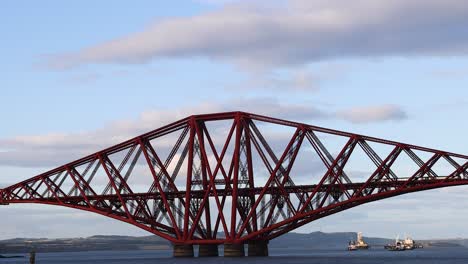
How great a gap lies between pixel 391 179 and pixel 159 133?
107 feet

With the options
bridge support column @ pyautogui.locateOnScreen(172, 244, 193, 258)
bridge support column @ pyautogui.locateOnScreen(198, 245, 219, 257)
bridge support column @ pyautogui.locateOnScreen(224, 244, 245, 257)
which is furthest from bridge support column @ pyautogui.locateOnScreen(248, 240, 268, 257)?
bridge support column @ pyautogui.locateOnScreen(172, 244, 193, 258)

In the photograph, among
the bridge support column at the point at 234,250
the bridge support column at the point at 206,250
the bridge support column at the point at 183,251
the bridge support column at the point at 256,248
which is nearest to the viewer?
the bridge support column at the point at 234,250

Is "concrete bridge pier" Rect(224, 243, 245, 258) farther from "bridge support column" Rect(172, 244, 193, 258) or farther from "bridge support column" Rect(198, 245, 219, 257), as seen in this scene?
"bridge support column" Rect(198, 245, 219, 257)

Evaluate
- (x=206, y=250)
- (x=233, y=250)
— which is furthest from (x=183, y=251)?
(x=233, y=250)

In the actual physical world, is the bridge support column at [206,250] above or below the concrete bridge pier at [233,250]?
above

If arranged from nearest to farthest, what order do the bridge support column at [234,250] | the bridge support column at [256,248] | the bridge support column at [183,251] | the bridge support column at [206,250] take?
1. the bridge support column at [234,250]
2. the bridge support column at [256,248]
3. the bridge support column at [183,251]
4. the bridge support column at [206,250]

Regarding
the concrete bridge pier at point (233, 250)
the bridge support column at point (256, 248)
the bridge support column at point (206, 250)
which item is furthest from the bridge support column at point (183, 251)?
the bridge support column at point (256, 248)

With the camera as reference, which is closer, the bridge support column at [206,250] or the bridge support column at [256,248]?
the bridge support column at [256,248]

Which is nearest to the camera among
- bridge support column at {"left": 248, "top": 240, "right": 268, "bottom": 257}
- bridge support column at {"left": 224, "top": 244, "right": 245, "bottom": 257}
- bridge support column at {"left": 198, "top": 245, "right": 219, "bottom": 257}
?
bridge support column at {"left": 224, "top": 244, "right": 245, "bottom": 257}

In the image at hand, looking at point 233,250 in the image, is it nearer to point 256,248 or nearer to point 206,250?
point 256,248

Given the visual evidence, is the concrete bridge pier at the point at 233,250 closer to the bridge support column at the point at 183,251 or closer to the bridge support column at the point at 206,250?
the bridge support column at the point at 183,251

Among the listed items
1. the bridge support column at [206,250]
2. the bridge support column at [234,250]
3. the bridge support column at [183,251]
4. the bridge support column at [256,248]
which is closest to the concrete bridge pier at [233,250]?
the bridge support column at [234,250]

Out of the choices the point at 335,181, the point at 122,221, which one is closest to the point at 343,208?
the point at 335,181

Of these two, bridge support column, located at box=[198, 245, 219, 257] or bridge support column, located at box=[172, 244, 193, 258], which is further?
bridge support column, located at box=[198, 245, 219, 257]
